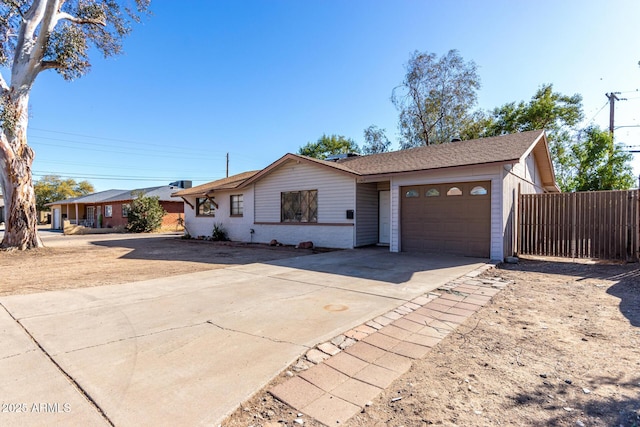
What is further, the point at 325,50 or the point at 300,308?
the point at 325,50

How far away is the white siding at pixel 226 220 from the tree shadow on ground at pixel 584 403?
1349 cm

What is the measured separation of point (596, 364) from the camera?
275 centimetres

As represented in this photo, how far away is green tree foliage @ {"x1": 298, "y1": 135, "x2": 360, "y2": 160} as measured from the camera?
3662 cm

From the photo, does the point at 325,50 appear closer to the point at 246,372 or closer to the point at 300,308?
the point at 300,308

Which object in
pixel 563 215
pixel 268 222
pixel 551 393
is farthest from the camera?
pixel 268 222

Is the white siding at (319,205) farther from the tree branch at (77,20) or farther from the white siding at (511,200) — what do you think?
the tree branch at (77,20)

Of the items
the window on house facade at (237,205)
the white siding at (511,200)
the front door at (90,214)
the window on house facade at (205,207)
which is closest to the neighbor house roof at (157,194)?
the front door at (90,214)

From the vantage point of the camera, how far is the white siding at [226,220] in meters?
15.0

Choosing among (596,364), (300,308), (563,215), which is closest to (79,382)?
(300,308)

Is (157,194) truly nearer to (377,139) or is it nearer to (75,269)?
(377,139)

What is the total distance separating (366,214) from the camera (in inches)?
461

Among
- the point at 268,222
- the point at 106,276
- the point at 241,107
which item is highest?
the point at 241,107

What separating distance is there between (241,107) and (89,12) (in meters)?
9.30

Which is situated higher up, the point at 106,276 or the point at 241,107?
the point at 241,107
